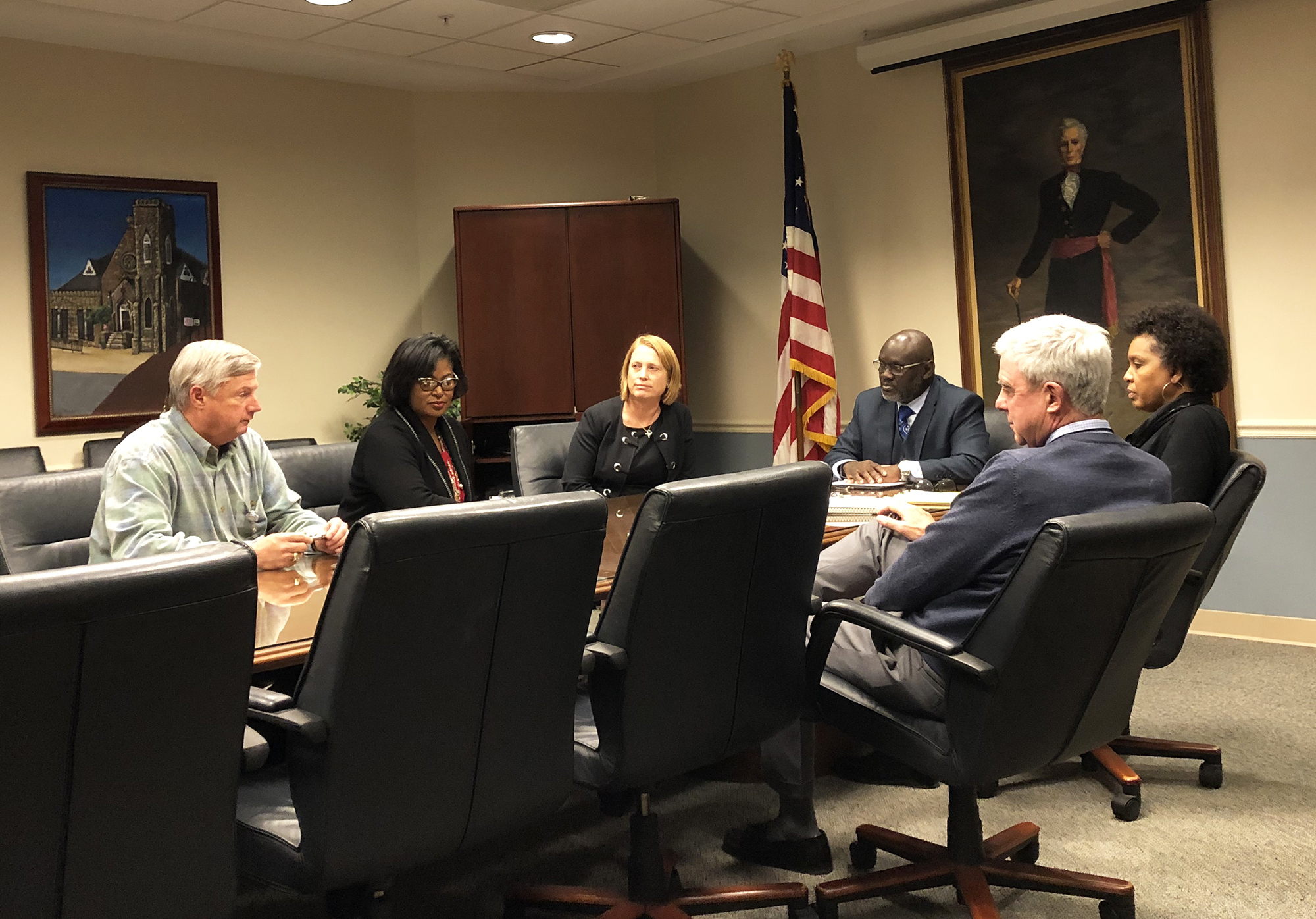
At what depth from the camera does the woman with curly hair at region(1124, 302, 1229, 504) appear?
3.22 metres

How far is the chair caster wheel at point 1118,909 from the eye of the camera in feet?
8.08

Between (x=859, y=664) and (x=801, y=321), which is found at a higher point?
(x=801, y=321)

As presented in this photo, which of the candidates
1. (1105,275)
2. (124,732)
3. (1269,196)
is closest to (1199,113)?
(1269,196)

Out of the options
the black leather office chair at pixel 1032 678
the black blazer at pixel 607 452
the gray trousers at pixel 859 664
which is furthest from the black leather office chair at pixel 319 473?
the black leather office chair at pixel 1032 678

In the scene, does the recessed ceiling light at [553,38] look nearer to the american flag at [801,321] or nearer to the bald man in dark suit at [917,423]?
the american flag at [801,321]

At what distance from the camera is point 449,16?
210 inches

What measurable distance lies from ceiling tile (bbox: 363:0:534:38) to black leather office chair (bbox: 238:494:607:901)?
3858 mm

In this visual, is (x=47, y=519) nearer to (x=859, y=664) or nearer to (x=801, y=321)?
(x=859, y=664)

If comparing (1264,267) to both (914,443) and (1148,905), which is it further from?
(1148,905)

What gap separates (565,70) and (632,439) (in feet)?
9.71

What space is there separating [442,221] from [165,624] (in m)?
5.51

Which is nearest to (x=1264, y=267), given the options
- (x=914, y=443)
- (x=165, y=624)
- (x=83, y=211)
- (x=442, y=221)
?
(x=914, y=443)

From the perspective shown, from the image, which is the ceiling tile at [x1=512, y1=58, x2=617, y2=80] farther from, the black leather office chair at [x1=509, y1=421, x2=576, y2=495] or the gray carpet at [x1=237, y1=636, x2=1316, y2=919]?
the gray carpet at [x1=237, y1=636, x2=1316, y2=919]

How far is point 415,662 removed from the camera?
5.92ft
